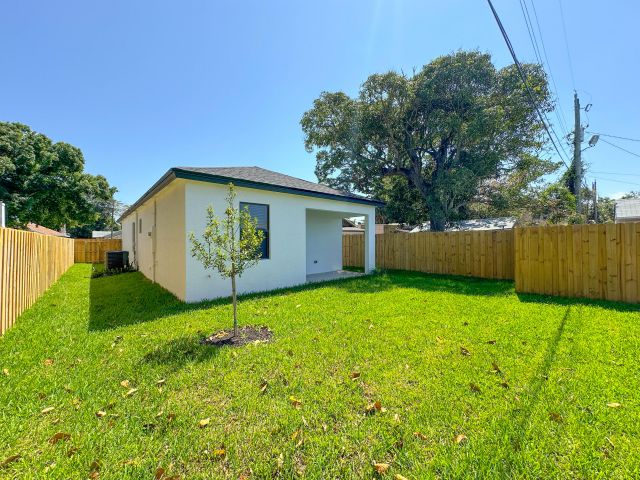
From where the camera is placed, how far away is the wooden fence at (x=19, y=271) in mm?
4762

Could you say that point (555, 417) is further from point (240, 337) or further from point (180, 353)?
point (180, 353)

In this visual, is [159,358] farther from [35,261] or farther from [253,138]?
[253,138]

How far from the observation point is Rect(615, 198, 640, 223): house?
1762 centimetres

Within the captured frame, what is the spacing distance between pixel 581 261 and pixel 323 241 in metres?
8.62

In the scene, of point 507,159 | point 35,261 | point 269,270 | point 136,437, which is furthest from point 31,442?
point 507,159

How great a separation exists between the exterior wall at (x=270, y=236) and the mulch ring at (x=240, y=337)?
2.78 meters

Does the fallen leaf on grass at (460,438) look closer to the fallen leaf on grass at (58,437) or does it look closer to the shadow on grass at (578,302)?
the fallen leaf on grass at (58,437)

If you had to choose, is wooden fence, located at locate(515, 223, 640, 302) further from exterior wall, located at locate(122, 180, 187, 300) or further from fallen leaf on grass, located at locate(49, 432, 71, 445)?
fallen leaf on grass, located at locate(49, 432, 71, 445)

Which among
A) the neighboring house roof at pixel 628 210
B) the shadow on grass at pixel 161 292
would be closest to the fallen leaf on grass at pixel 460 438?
the shadow on grass at pixel 161 292

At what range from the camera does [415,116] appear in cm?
1719

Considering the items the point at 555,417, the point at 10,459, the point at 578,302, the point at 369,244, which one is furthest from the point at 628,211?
the point at 10,459

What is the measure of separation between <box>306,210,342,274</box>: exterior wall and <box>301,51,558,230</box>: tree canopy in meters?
7.48

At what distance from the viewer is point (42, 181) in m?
18.8

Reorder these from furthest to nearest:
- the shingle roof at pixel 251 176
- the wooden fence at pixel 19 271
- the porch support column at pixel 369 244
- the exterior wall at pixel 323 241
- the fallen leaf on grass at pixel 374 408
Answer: the exterior wall at pixel 323 241 < the porch support column at pixel 369 244 < the shingle roof at pixel 251 176 < the wooden fence at pixel 19 271 < the fallen leaf on grass at pixel 374 408
